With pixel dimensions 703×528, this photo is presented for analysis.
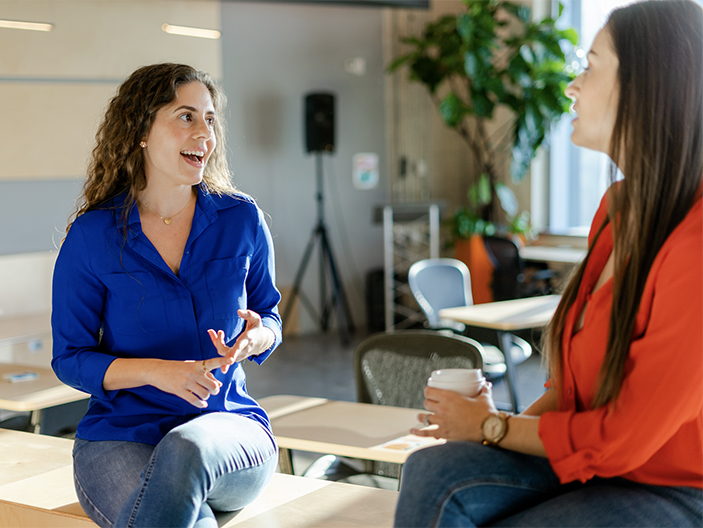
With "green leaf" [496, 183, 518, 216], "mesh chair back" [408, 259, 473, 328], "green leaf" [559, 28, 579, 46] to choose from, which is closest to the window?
"green leaf" [559, 28, 579, 46]

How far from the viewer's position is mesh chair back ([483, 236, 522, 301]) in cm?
Result: 570

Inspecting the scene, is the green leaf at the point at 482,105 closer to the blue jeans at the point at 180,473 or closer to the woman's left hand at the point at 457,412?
the blue jeans at the point at 180,473

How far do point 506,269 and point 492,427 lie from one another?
4.62m

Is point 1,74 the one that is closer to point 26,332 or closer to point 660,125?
point 26,332

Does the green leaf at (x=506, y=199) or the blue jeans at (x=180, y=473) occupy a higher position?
the green leaf at (x=506, y=199)

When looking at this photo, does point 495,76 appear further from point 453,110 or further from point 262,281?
point 262,281

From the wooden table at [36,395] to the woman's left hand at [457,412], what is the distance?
165 centimetres

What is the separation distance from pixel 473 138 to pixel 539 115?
1.49m

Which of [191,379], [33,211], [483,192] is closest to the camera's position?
[191,379]

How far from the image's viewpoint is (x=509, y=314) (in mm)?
3975

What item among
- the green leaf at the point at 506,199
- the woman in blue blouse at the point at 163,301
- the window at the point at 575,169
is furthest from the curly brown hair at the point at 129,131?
the window at the point at 575,169

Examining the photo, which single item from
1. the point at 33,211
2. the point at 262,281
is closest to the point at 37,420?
the point at 262,281

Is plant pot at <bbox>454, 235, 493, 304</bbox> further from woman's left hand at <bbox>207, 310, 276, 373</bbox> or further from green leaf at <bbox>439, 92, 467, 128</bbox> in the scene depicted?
woman's left hand at <bbox>207, 310, 276, 373</bbox>

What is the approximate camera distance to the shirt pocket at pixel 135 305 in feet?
5.52
